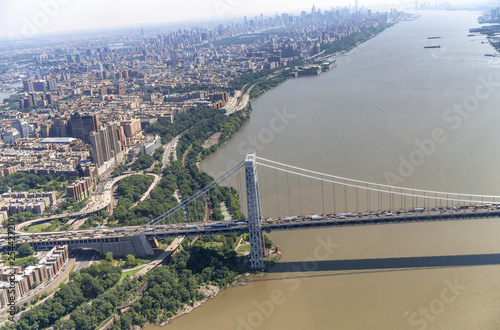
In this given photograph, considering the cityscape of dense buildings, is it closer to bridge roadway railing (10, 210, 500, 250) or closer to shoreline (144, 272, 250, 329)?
bridge roadway railing (10, 210, 500, 250)

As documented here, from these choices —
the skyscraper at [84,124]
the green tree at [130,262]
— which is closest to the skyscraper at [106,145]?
the skyscraper at [84,124]

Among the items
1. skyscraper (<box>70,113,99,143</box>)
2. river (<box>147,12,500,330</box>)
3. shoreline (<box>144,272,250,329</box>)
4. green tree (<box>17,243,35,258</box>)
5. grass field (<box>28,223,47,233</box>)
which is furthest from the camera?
skyscraper (<box>70,113,99,143</box>)

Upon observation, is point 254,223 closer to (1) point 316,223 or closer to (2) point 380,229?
(1) point 316,223

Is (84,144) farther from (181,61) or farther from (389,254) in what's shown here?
(181,61)

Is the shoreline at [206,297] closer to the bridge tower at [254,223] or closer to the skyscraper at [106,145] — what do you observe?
the bridge tower at [254,223]

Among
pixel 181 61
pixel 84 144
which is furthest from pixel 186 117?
pixel 181 61

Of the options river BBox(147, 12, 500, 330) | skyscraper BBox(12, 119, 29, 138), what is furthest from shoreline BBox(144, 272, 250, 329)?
skyscraper BBox(12, 119, 29, 138)

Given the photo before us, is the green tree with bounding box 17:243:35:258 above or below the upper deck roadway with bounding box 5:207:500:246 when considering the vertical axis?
below
